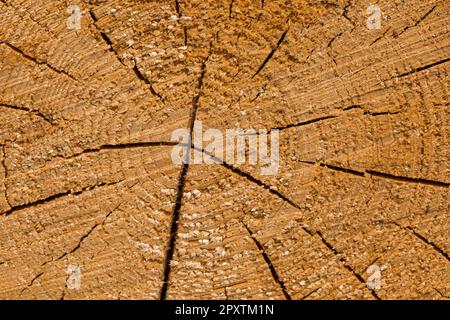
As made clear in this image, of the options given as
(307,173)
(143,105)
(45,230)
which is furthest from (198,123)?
(45,230)

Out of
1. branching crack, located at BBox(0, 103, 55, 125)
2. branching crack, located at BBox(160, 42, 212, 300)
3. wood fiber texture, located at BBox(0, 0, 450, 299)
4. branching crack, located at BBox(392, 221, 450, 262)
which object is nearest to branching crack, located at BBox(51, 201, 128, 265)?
wood fiber texture, located at BBox(0, 0, 450, 299)

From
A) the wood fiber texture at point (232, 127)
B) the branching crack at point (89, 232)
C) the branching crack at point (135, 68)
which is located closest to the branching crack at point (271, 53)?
the wood fiber texture at point (232, 127)

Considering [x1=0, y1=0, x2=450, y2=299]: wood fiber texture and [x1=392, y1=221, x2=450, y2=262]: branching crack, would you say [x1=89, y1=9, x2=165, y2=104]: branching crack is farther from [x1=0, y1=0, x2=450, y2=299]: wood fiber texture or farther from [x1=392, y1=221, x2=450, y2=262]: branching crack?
[x1=392, y1=221, x2=450, y2=262]: branching crack

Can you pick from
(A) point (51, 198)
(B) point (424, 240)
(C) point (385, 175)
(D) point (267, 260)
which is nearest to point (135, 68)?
(A) point (51, 198)

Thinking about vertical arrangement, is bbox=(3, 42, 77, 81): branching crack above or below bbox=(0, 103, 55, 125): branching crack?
A: above
